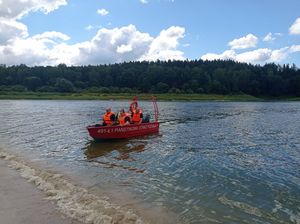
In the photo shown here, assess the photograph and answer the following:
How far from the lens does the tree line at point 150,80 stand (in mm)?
148750

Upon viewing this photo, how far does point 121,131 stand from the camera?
25297 mm

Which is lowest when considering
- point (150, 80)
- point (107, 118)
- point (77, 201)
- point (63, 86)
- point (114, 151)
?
point (114, 151)

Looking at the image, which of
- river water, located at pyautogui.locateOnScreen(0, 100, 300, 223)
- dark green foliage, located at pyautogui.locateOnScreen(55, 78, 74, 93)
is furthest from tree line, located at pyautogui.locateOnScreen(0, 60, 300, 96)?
river water, located at pyautogui.locateOnScreen(0, 100, 300, 223)

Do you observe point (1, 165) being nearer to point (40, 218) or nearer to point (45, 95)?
point (40, 218)

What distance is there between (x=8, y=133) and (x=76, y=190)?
59.9ft

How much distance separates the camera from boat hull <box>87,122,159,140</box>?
23.7m

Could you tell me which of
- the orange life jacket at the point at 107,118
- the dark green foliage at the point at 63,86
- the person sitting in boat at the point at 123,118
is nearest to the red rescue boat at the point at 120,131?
the person sitting in boat at the point at 123,118

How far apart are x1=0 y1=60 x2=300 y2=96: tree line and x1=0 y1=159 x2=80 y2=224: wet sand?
13047 cm

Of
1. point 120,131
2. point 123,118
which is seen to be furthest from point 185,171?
point 123,118

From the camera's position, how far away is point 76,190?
41.3 feet

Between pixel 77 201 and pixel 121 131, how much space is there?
46.2 feet

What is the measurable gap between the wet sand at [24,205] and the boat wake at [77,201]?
28 cm

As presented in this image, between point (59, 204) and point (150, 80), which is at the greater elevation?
point (150, 80)

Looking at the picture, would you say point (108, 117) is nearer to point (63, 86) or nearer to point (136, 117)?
point (136, 117)
